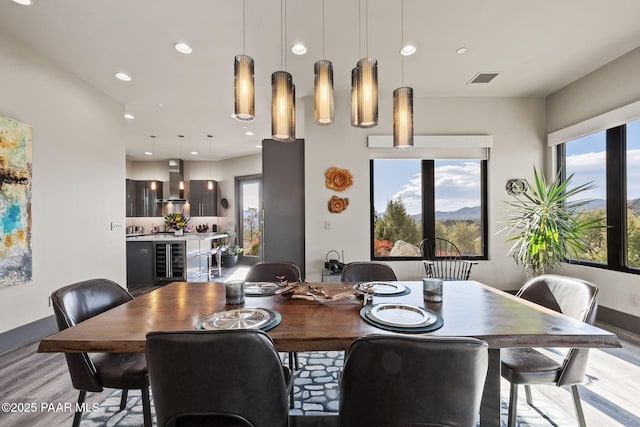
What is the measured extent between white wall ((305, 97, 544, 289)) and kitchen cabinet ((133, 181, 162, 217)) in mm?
5713

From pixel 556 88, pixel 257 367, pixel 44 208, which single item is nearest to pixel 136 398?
pixel 257 367

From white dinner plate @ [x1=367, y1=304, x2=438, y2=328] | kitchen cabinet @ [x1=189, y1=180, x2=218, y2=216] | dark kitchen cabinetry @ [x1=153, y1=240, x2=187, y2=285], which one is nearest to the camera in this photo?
white dinner plate @ [x1=367, y1=304, x2=438, y2=328]

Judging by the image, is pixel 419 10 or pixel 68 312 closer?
pixel 68 312

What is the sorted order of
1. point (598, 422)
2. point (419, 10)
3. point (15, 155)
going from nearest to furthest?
1. point (598, 422)
2. point (419, 10)
3. point (15, 155)

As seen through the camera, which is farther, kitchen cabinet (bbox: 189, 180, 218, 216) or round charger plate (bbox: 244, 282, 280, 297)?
kitchen cabinet (bbox: 189, 180, 218, 216)

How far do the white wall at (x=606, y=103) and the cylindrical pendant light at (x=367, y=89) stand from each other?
313 cm

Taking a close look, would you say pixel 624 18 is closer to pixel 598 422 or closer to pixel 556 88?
pixel 556 88

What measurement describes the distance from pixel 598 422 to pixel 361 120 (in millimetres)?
2274

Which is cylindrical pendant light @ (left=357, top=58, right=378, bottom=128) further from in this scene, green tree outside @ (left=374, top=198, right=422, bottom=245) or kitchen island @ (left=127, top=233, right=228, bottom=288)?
kitchen island @ (left=127, top=233, right=228, bottom=288)

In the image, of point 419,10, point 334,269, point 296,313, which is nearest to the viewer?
point 296,313

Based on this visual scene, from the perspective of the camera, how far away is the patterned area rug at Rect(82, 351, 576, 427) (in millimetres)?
1660

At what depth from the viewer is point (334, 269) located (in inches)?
136

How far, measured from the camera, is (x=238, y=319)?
1.21m

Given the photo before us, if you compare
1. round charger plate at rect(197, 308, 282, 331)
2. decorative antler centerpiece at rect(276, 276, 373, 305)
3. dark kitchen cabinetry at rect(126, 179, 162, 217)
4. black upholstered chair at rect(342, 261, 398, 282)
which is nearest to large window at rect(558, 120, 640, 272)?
black upholstered chair at rect(342, 261, 398, 282)
